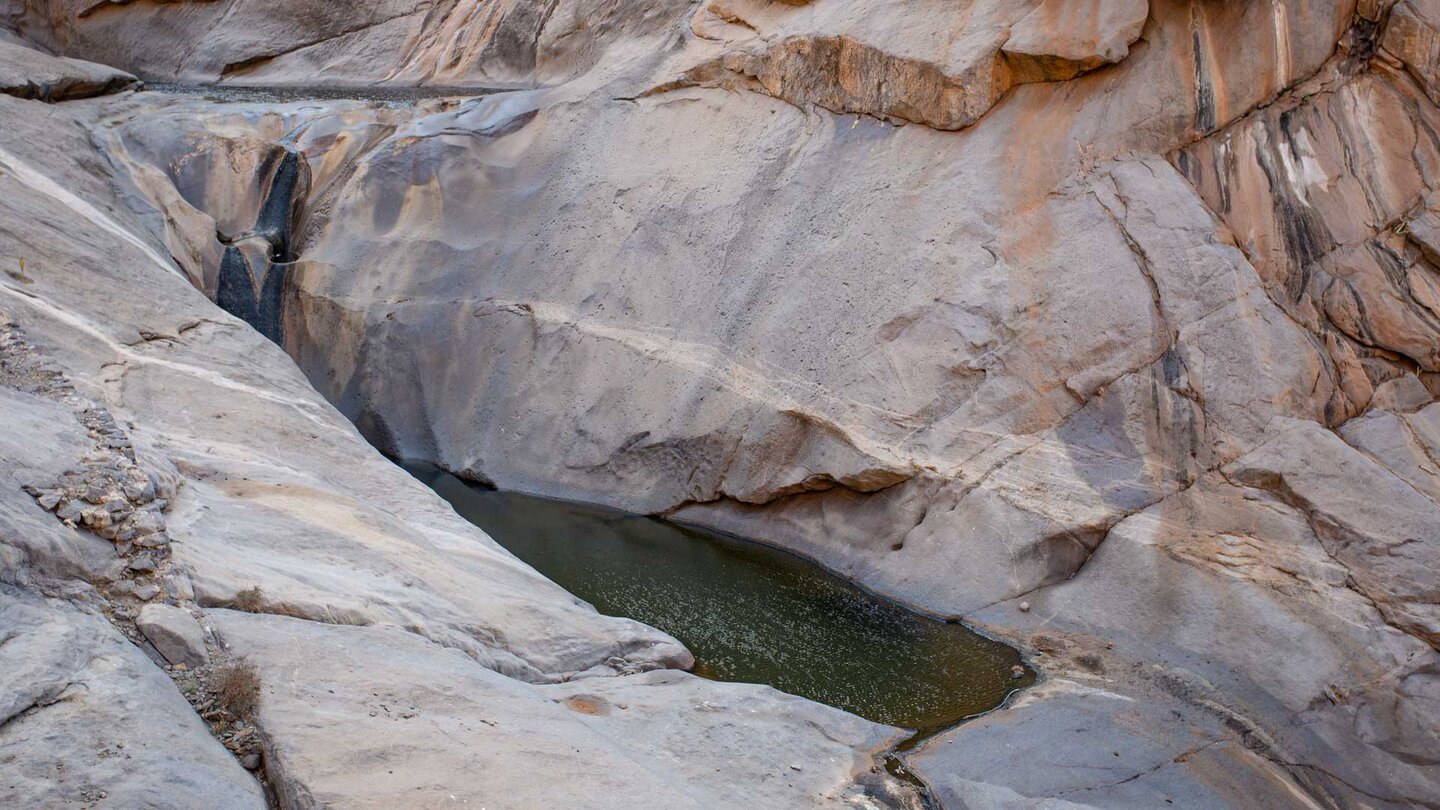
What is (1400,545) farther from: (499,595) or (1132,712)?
(499,595)

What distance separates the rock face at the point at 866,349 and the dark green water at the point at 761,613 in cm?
36

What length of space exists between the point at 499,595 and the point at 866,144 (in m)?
7.21

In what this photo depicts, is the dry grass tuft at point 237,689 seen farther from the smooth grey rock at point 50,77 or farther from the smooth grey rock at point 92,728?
the smooth grey rock at point 50,77

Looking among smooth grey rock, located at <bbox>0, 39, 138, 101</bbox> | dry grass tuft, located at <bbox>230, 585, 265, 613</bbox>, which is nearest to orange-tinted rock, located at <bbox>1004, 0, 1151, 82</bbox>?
dry grass tuft, located at <bbox>230, 585, 265, 613</bbox>

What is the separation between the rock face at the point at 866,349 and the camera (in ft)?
25.7

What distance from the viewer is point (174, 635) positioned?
5.34m

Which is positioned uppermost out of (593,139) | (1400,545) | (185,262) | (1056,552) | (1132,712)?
(593,139)

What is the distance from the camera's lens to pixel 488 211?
577 inches

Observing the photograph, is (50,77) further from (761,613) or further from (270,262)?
(761,613)

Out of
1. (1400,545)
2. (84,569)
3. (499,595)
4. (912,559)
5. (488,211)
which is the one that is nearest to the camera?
(84,569)

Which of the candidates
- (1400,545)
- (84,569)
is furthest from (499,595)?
(1400,545)

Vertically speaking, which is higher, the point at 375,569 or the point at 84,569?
the point at 84,569

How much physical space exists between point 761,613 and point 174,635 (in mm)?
5671

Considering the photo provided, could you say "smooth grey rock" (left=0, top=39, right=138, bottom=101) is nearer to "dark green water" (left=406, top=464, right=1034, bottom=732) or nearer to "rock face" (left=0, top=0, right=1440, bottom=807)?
"rock face" (left=0, top=0, right=1440, bottom=807)
